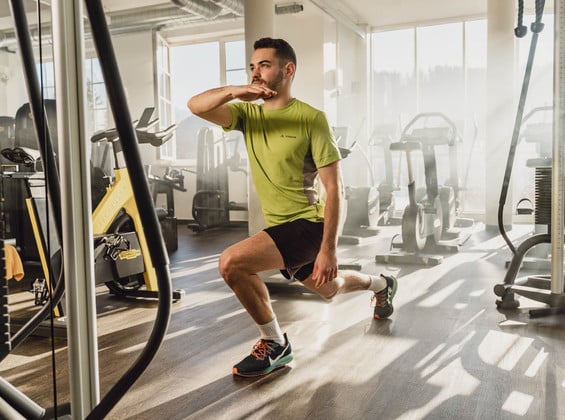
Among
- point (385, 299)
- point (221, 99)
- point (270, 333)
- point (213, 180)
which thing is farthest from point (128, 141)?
point (213, 180)

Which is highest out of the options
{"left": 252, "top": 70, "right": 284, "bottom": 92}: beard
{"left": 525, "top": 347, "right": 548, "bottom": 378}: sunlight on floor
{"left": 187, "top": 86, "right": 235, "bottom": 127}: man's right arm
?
{"left": 252, "top": 70, "right": 284, "bottom": 92}: beard

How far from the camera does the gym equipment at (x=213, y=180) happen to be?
6988 mm

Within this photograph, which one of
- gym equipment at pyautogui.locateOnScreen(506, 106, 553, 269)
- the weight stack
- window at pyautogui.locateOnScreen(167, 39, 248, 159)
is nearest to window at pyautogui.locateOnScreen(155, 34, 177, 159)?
window at pyautogui.locateOnScreen(167, 39, 248, 159)

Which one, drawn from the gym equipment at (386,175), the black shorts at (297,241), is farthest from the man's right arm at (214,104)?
the gym equipment at (386,175)

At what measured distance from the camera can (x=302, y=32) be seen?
6031 millimetres

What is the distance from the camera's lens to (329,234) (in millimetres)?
2066

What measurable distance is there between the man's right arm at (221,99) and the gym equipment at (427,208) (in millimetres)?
2619

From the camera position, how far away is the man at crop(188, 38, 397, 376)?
2086mm

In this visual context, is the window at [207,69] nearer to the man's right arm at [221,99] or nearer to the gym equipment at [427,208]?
the gym equipment at [427,208]

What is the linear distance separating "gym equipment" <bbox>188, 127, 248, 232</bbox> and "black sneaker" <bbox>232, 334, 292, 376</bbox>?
15.7ft

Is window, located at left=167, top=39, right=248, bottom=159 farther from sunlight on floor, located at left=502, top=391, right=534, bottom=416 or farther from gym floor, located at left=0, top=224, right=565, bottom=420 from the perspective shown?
sunlight on floor, located at left=502, top=391, right=534, bottom=416

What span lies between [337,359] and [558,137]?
126cm

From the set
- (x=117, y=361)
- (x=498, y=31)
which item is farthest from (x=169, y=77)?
(x=117, y=361)

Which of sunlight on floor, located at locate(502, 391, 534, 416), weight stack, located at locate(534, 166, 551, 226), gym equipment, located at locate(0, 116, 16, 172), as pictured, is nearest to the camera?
gym equipment, located at locate(0, 116, 16, 172)
